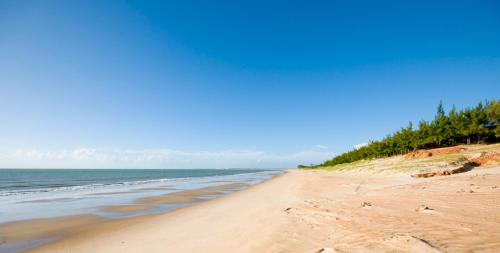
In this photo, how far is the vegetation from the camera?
147 feet

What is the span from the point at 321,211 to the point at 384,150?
60916mm

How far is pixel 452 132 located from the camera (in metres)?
47.4

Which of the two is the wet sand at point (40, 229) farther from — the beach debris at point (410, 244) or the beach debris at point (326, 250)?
the beach debris at point (410, 244)

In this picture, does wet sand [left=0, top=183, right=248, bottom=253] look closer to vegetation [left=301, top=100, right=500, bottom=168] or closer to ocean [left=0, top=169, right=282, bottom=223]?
ocean [left=0, top=169, right=282, bottom=223]

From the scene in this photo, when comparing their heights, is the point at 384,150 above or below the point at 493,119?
below

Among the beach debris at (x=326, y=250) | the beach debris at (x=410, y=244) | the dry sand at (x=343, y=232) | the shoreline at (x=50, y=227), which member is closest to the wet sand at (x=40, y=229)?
the shoreline at (x=50, y=227)

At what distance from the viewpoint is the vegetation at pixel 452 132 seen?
44.7 m

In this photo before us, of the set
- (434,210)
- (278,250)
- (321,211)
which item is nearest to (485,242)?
(434,210)

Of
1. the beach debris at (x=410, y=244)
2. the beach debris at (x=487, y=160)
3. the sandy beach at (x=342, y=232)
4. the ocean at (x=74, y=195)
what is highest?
the beach debris at (x=487, y=160)

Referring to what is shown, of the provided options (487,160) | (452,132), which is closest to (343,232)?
(487,160)

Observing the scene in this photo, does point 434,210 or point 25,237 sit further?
point 25,237

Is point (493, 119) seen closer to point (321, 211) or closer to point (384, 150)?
point (384, 150)

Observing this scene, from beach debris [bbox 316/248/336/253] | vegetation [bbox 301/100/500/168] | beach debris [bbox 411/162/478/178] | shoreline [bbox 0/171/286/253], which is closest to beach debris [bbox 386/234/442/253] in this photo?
beach debris [bbox 316/248/336/253]

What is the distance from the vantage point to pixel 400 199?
29.1 ft
